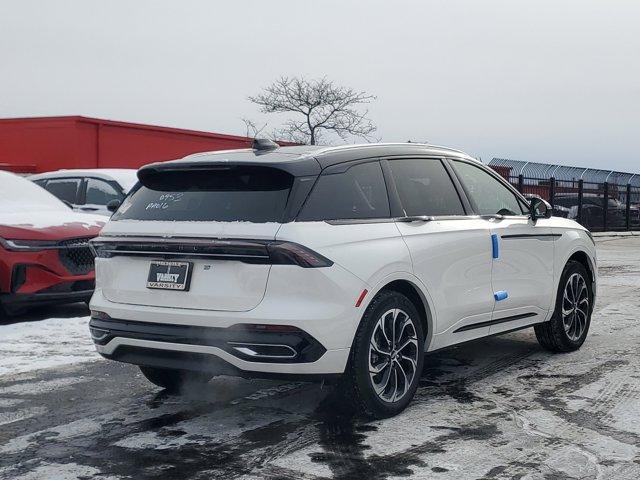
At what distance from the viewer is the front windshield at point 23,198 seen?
9578mm

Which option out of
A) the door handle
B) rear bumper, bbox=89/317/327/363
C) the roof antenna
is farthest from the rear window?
the door handle

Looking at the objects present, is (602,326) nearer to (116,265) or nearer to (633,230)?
(116,265)

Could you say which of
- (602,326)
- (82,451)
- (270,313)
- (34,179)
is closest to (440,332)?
(270,313)

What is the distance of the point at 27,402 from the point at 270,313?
2067 millimetres

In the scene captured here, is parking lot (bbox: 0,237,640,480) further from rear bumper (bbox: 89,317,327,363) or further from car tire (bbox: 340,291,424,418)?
rear bumper (bbox: 89,317,327,363)

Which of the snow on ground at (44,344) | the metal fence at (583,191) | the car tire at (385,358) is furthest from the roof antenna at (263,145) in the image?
the metal fence at (583,191)

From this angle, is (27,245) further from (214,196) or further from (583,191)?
(583,191)

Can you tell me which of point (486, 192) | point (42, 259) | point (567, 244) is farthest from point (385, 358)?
point (42, 259)

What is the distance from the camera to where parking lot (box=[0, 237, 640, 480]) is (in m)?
4.30

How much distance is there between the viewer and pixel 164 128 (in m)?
21.7

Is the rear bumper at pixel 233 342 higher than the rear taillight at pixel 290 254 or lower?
lower

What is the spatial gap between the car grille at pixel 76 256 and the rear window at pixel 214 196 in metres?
3.72

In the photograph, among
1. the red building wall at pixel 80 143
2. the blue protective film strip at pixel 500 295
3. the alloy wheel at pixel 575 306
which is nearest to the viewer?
the blue protective film strip at pixel 500 295

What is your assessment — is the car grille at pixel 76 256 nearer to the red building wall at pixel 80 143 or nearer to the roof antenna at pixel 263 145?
the roof antenna at pixel 263 145
